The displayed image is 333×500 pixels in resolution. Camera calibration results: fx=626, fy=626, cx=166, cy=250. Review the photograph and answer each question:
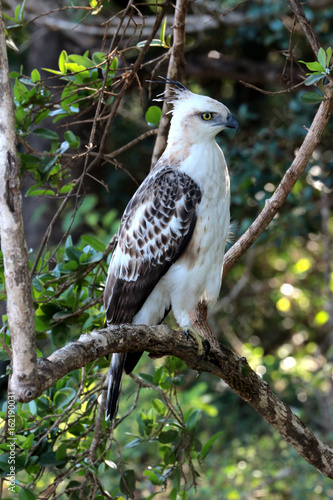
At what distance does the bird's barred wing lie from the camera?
2965mm

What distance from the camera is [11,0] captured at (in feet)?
20.4

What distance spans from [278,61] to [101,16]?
1.83 m

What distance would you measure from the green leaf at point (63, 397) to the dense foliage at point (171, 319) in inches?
0.4

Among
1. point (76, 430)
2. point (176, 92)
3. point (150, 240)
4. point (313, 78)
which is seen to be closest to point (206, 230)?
point (150, 240)

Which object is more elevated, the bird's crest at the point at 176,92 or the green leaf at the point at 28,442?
the bird's crest at the point at 176,92

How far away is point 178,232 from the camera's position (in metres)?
2.96

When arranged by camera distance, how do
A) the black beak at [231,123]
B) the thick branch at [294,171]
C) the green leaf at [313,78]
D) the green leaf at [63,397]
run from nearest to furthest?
the green leaf at [313,78], the thick branch at [294,171], the green leaf at [63,397], the black beak at [231,123]

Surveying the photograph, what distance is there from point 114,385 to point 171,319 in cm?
336

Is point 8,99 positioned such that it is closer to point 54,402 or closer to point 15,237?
point 15,237

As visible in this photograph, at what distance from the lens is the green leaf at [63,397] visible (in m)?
2.75

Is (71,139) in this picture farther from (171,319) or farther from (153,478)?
(171,319)

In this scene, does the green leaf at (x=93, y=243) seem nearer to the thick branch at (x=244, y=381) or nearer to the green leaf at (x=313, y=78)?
the thick branch at (x=244, y=381)

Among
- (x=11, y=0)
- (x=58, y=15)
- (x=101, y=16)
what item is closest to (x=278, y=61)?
(x=101, y=16)

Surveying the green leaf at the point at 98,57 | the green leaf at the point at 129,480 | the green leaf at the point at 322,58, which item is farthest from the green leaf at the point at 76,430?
the green leaf at the point at 322,58
